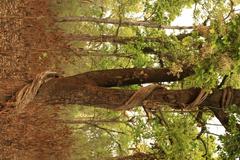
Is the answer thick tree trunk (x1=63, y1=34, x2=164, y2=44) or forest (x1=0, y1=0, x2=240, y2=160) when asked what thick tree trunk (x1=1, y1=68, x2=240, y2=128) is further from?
thick tree trunk (x1=63, y1=34, x2=164, y2=44)

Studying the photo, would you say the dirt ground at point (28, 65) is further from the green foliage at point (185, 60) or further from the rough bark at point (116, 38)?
the rough bark at point (116, 38)

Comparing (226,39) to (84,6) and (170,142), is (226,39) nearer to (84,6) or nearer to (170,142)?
(170,142)

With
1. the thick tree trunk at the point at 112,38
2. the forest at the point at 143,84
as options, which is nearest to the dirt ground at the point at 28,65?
the forest at the point at 143,84

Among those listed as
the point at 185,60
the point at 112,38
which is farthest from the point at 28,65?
the point at 185,60

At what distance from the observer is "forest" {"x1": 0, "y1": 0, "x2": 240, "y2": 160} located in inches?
260

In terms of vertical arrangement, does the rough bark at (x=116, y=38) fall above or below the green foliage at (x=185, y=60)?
above

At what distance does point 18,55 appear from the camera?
38.4ft

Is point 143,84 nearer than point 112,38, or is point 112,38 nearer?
point 143,84

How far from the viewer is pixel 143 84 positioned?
8125 millimetres

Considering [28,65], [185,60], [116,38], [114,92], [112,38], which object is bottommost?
[114,92]

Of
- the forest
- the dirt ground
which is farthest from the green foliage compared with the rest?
the dirt ground

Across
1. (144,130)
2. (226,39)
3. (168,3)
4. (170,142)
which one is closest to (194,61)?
(226,39)

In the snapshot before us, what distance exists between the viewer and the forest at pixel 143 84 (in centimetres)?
661

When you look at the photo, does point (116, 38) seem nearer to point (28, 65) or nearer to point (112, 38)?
point (112, 38)
